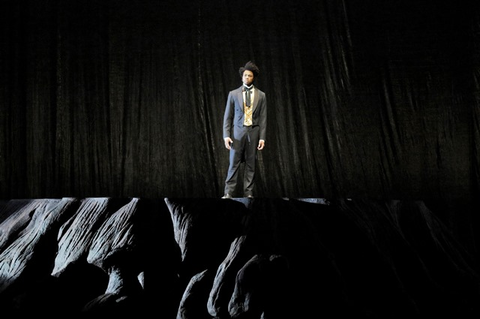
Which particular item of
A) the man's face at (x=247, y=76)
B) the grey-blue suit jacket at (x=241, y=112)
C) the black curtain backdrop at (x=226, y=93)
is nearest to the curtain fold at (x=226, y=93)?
the black curtain backdrop at (x=226, y=93)

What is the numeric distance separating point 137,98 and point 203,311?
306 cm

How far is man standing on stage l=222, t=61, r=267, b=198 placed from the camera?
318cm

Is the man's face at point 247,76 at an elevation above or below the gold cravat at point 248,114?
above

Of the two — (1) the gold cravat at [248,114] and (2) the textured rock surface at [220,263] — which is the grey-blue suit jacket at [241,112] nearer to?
(1) the gold cravat at [248,114]

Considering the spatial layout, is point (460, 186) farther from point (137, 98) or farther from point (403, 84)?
point (137, 98)

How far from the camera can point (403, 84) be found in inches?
185

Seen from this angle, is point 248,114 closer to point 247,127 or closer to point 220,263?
point 247,127

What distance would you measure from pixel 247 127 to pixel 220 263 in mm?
1243

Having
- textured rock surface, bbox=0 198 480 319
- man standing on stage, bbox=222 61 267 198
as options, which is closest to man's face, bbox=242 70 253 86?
man standing on stage, bbox=222 61 267 198

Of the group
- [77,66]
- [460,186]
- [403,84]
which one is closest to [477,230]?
[460,186]

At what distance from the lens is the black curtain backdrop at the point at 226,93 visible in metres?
4.58

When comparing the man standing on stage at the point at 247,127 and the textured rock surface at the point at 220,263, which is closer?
the textured rock surface at the point at 220,263

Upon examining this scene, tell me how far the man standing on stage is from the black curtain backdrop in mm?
1401

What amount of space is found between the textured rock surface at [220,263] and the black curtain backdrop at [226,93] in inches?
87.0
